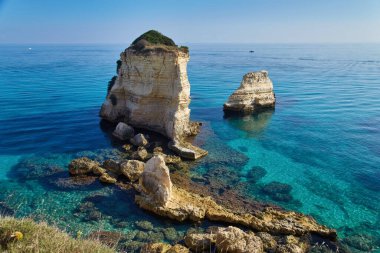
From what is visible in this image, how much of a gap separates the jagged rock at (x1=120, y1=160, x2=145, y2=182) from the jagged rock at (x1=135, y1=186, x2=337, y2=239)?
111 inches

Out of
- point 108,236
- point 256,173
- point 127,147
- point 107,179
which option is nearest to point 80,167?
point 107,179

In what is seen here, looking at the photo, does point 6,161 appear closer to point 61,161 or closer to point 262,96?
point 61,161

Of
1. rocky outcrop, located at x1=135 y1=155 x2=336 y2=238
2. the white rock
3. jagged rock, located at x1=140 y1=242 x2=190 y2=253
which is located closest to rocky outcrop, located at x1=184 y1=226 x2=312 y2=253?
jagged rock, located at x1=140 y1=242 x2=190 y2=253

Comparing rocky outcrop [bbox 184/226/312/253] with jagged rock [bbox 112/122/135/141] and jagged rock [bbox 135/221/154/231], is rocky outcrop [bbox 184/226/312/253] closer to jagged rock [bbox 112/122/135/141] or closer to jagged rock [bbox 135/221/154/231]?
jagged rock [bbox 135/221/154/231]

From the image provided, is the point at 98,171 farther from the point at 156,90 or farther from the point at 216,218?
the point at 156,90

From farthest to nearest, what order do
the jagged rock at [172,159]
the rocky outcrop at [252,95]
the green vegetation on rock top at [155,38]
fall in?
the rocky outcrop at [252,95]
the green vegetation on rock top at [155,38]
the jagged rock at [172,159]

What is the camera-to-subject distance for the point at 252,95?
136ft

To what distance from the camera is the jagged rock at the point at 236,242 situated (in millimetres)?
13117

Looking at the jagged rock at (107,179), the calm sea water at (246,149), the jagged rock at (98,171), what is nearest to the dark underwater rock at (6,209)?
the calm sea water at (246,149)

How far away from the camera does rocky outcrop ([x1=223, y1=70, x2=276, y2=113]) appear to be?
40312mm

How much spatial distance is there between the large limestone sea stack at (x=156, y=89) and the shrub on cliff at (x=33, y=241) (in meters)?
17.0

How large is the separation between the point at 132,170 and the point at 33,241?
1241 cm

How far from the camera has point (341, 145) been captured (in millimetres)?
28500

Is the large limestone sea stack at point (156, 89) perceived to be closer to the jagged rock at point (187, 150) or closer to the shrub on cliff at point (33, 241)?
the jagged rock at point (187, 150)
